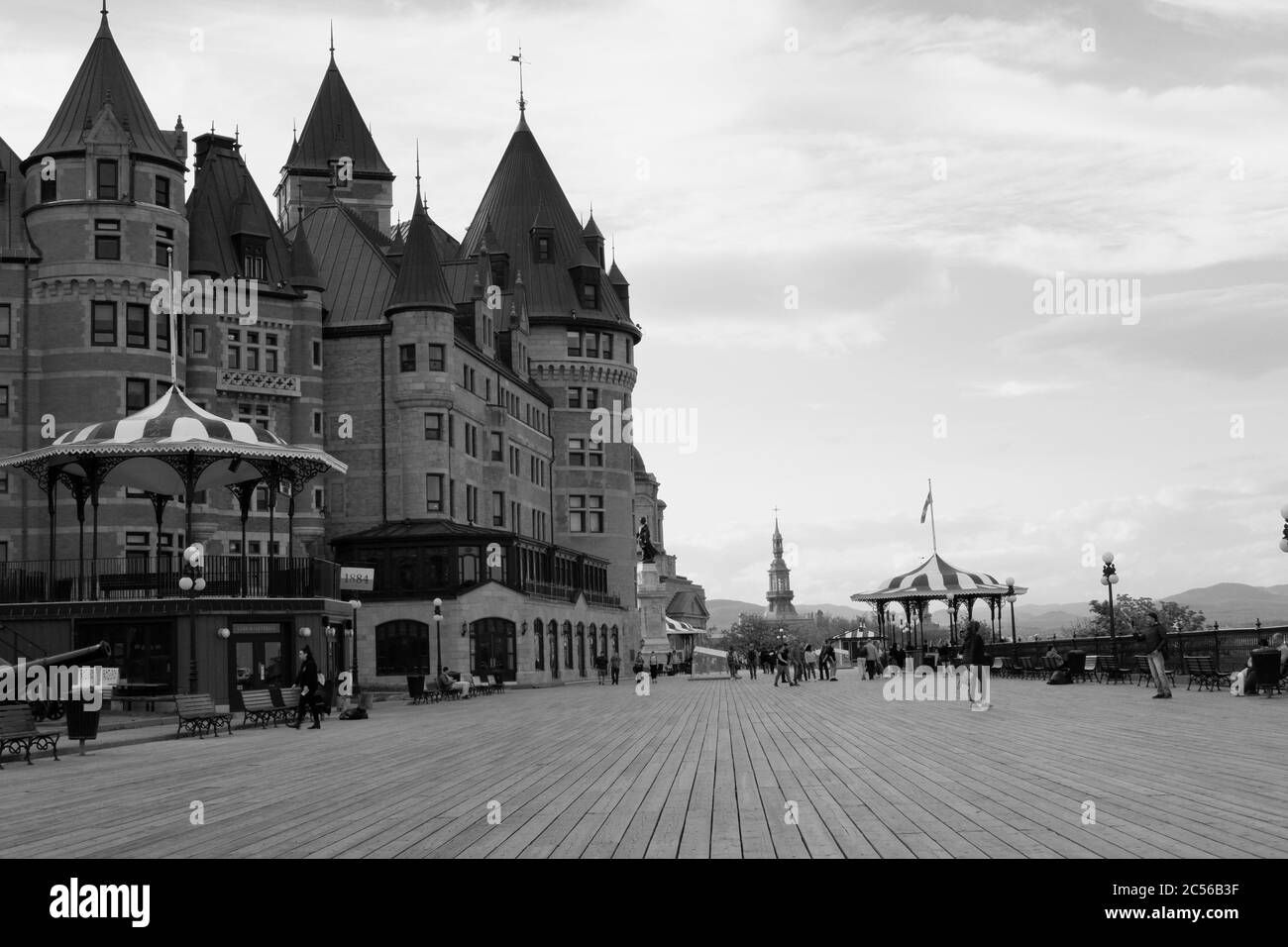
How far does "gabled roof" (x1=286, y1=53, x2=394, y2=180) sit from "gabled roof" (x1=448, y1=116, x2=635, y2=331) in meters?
7.78

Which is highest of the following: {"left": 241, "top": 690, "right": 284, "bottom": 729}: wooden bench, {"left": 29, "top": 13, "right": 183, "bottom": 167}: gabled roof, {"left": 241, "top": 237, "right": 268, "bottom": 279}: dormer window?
{"left": 29, "top": 13, "right": 183, "bottom": 167}: gabled roof

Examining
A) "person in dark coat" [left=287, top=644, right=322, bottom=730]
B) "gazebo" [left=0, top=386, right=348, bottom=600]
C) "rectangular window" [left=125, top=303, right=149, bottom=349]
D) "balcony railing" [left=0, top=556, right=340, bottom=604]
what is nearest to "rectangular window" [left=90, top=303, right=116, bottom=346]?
"rectangular window" [left=125, top=303, right=149, bottom=349]

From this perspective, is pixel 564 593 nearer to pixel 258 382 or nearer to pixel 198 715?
pixel 258 382

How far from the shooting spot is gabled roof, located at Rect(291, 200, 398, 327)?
224 ft

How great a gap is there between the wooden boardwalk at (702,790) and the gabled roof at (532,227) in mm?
65039

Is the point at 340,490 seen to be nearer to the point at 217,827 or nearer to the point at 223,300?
the point at 223,300

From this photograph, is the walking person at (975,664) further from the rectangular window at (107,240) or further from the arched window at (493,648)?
the rectangular window at (107,240)

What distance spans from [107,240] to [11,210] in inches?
188

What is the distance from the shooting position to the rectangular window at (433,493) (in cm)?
6656

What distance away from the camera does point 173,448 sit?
39.5 metres

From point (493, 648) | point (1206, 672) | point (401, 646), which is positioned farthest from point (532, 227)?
point (1206, 672)

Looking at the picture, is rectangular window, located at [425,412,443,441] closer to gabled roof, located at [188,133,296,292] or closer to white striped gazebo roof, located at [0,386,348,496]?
gabled roof, located at [188,133,296,292]

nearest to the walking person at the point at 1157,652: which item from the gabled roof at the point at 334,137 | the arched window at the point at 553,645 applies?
the arched window at the point at 553,645
